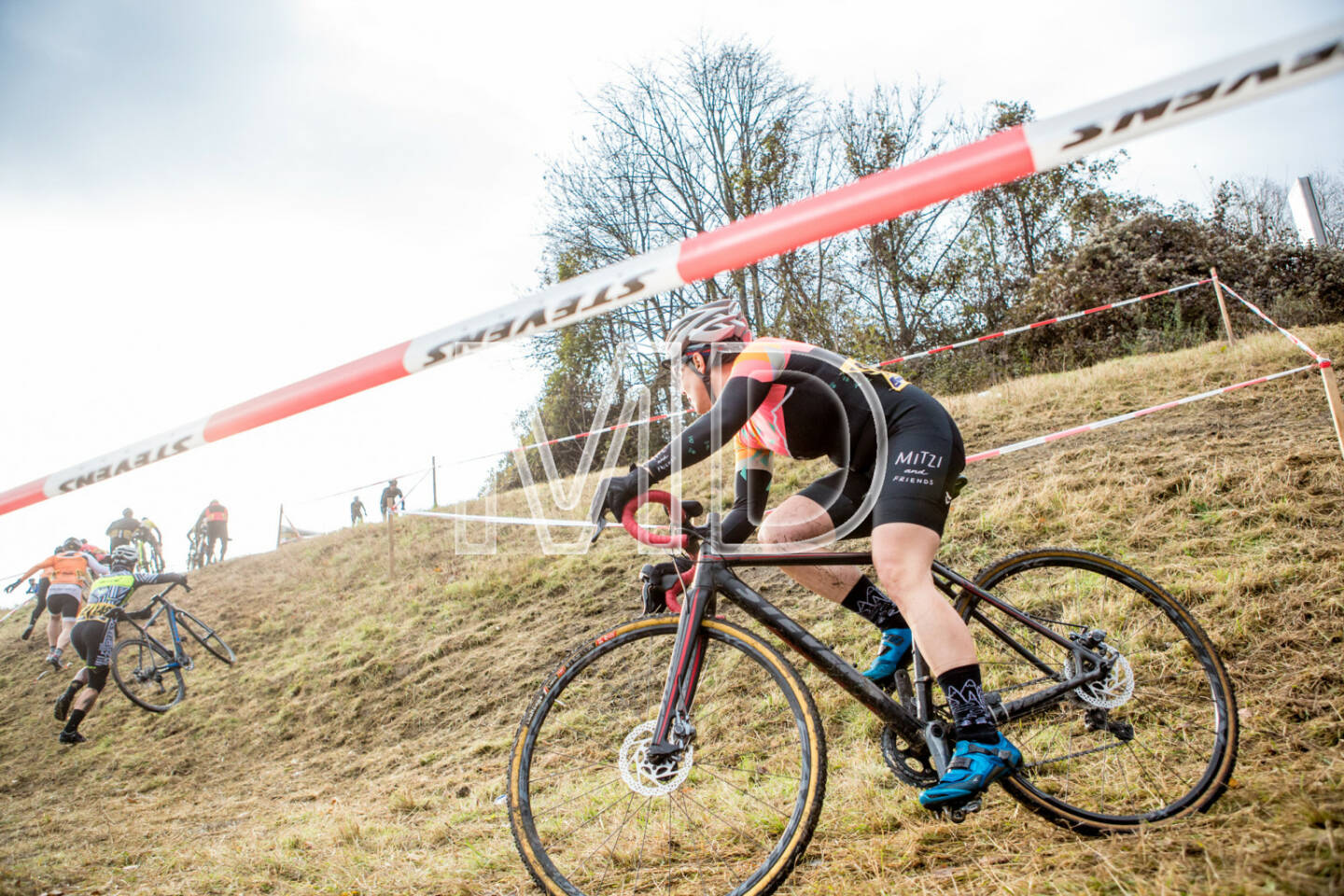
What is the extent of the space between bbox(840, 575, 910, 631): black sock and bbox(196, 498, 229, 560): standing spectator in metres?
20.0

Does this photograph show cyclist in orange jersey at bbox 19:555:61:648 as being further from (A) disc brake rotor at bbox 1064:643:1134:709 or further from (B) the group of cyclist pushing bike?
(A) disc brake rotor at bbox 1064:643:1134:709

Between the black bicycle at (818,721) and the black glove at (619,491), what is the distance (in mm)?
42

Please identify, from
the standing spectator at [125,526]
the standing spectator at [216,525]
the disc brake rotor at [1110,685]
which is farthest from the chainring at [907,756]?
the standing spectator at [216,525]

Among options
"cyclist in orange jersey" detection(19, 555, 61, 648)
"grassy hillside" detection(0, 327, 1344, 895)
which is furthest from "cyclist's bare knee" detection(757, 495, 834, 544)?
"cyclist in orange jersey" detection(19, 555, 61, 648)

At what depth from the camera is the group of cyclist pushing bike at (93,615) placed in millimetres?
8141

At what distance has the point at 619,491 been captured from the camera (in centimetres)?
220

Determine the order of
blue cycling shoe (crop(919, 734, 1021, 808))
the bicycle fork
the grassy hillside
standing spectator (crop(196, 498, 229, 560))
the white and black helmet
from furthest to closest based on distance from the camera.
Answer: standing spectator (crop(196, 498, 229, 560)) → the white and black helmet → the grassy hillside → the bicycle fork → blue cycling shoe (crop(919, 734, 1021, 808))

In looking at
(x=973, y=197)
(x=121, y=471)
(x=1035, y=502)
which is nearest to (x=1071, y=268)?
(x=973, y=197)

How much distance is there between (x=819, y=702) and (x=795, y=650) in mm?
2276

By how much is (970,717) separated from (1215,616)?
105 inches

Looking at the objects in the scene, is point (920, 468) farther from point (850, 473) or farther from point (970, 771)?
point (970, 771)

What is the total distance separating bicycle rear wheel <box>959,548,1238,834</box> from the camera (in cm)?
247

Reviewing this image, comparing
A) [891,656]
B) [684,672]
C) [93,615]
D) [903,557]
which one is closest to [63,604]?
[93,615]

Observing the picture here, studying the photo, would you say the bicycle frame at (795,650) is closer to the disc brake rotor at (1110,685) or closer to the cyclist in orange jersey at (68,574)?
the disc brake rotor at (1110,685)
